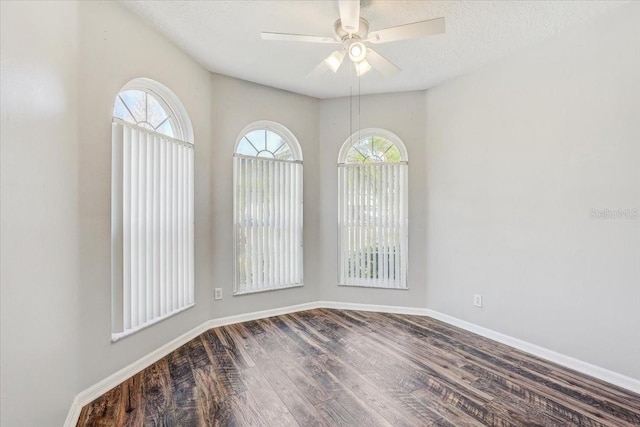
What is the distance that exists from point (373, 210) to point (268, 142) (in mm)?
1547

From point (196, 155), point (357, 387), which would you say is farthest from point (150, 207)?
point (357, 387)

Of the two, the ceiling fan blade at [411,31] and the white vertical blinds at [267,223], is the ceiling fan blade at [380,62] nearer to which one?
the ceiling fan blade at [411,31]

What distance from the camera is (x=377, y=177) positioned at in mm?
3865

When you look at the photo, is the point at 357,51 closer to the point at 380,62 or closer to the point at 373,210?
the point at 380,62

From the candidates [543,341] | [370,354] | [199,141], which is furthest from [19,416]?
[543,341]

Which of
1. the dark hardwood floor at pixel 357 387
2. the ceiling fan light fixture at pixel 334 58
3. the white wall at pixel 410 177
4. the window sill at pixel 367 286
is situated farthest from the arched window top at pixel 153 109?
the window sill at pixel 367 286

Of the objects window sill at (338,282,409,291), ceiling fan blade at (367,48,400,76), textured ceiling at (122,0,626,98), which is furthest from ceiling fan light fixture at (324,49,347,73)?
window sill at (338,282,409,291)

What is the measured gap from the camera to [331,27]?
2.43m

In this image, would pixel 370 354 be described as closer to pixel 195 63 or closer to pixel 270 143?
pixel 270 143

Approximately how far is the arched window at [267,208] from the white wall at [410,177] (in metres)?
0.37

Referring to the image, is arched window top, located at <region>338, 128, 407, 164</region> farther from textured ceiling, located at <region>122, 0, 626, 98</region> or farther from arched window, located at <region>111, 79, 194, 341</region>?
arched window, located at <region>111, 79, 194, 341</region>

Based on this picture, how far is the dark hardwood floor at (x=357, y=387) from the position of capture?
6.08 ft

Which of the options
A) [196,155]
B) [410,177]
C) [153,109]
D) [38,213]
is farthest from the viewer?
[410,177]

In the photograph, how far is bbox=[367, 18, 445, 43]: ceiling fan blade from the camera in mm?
1835
